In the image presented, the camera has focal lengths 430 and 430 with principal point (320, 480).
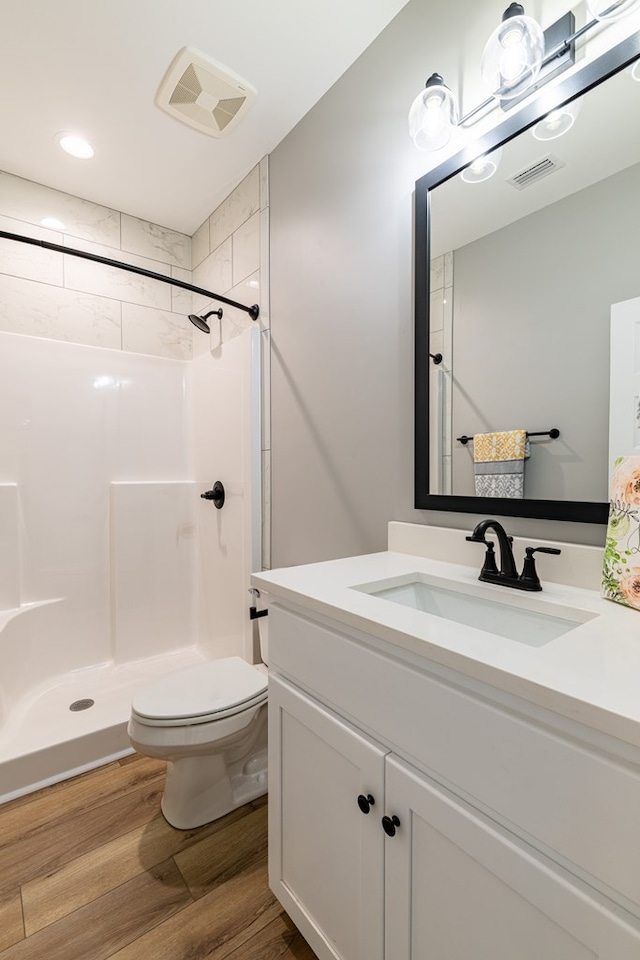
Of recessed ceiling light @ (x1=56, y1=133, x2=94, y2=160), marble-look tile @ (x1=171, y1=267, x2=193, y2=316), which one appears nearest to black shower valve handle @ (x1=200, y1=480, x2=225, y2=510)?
marble-look tile @ (x1=171, y1=267, x2=193, y2=316)

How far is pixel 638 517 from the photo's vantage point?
31.0 inches

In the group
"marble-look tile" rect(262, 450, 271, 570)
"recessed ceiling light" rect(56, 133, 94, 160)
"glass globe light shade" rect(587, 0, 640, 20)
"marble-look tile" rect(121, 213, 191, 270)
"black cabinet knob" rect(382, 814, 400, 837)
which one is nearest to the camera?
"black cabinet knob" rect(382, 814, 400, 837)

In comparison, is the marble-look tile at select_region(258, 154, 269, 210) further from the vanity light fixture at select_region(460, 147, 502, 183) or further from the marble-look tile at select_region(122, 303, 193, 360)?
the vanity light fixture at select_region(460, 147, 502, 183)

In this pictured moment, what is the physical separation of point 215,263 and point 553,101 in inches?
71.4

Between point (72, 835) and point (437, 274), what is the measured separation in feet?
6.78

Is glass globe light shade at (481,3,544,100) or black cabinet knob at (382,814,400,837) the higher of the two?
glass globe light shade at (481,3,544,100)

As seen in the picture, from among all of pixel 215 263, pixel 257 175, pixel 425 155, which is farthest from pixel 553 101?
pixel 215 263

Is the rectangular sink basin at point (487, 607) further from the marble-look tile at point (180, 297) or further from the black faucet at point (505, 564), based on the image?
the marble-look tile at point (180, 297)

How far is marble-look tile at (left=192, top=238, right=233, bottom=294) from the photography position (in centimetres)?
224

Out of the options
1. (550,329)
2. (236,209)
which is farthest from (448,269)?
(236,209)

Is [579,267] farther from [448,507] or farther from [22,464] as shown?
[22,464]

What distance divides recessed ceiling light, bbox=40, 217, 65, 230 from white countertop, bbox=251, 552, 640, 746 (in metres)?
2.22

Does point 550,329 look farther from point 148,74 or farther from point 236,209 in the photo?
point 236,209

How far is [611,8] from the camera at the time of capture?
84 cm
